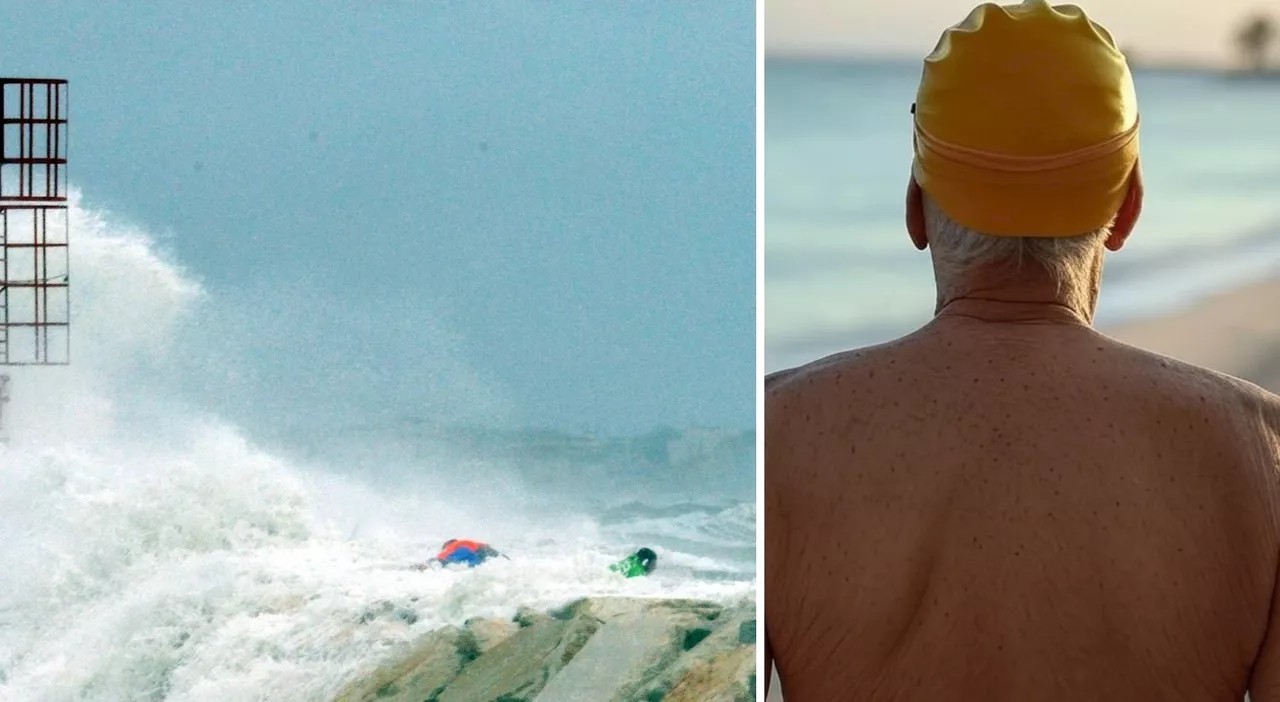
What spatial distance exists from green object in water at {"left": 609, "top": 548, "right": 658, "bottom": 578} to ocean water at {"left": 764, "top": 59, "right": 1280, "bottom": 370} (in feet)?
5.43

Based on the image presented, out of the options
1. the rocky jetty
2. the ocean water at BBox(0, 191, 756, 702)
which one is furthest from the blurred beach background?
the rocky jetty

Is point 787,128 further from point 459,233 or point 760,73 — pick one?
point 459,233

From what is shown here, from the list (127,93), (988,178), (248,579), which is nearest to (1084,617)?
(988,178)

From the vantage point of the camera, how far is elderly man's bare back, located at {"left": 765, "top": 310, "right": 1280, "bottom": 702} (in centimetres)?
123

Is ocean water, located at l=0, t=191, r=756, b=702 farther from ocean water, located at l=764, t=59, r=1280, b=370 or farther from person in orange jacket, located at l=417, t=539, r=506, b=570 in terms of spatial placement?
ocean water, located at l=764, t=59, r=1280, b=370

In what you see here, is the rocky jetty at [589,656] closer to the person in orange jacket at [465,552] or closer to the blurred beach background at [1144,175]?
the person in orange jacket at [465,552]

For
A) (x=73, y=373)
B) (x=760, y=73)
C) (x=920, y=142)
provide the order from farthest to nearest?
(x=73, y=373), (x=760, y=73), (x=920, y=142)

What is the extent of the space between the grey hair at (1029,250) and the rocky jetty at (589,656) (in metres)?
2.55

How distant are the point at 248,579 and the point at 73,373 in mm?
718

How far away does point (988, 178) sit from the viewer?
51.6 inches

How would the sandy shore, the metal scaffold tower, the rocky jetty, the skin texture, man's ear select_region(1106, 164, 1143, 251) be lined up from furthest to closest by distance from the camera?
1. the rocky jetty
2. the metal scaffold tower
3. the sandy shore
4. man's ear select_region(1106, 164, 1143, 251)
5. the skin texture

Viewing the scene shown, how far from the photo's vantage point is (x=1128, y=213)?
1354 millimetres

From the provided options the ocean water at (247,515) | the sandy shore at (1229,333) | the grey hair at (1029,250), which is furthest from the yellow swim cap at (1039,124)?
the ocean water at (247,515)

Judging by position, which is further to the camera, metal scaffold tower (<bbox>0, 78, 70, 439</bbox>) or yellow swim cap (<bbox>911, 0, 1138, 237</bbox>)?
metal scaffold tower (<bbox>0, 78, 70, 439</bbox>)
